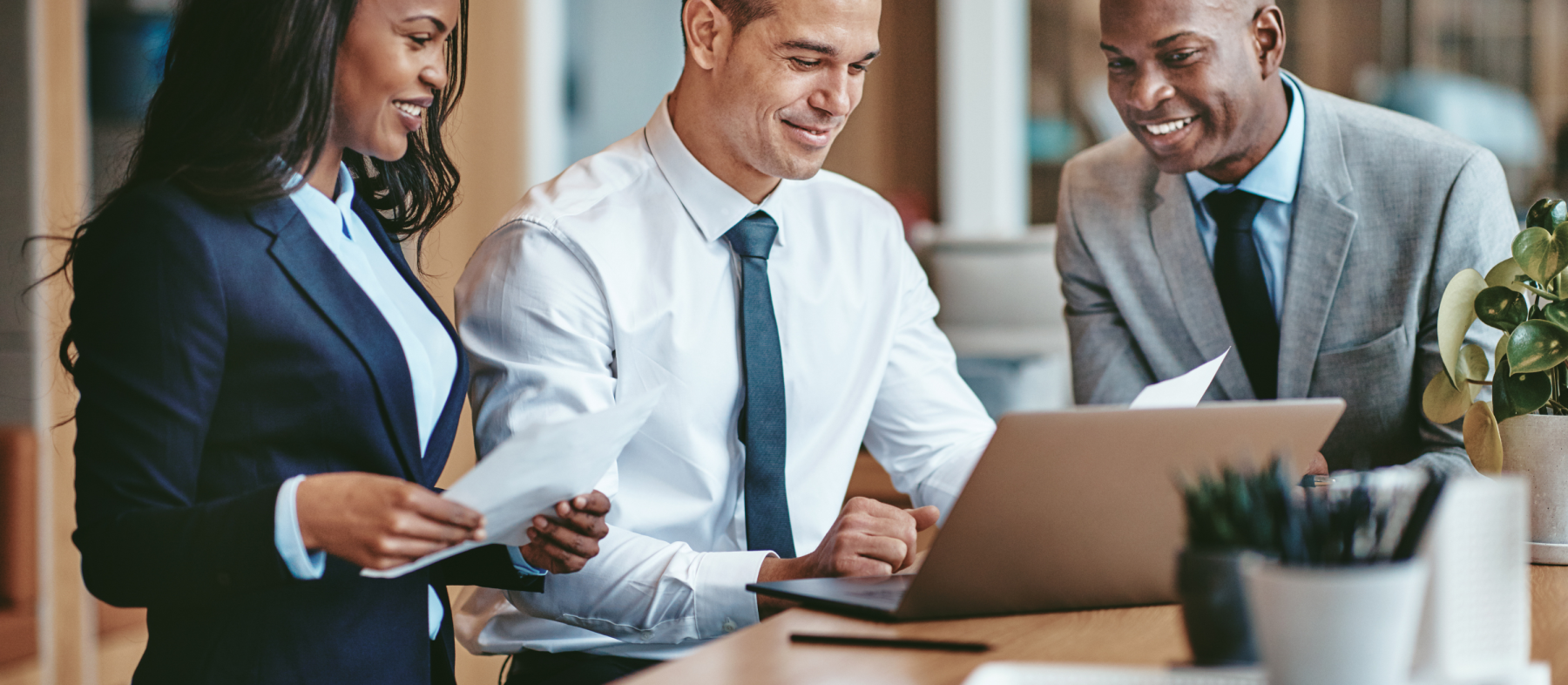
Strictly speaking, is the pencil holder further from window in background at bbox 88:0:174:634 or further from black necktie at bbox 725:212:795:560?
window in background at bbox 88:0:174:634

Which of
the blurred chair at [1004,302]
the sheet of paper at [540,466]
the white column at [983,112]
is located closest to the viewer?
the sheet of paper at [540,466]

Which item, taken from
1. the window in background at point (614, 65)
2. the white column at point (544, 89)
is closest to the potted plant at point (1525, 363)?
the white column at point (544, 89)

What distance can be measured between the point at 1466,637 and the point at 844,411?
42.0 inches

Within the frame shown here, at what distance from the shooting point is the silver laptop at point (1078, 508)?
92 centimetres

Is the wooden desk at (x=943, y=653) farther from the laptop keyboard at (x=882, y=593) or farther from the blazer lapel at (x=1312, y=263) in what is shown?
the blazer lapel at (x=1312, y=263)

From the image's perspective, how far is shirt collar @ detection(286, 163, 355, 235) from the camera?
3.84 feet

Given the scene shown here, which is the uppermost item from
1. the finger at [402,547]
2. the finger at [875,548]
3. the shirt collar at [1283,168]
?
the shirt collar at [1283,168]

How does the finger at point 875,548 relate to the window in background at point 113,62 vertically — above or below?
below

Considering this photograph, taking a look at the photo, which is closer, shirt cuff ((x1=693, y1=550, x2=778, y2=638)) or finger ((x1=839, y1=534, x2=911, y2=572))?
finger ((x1=839, y1=534, x2=911, y2=572))

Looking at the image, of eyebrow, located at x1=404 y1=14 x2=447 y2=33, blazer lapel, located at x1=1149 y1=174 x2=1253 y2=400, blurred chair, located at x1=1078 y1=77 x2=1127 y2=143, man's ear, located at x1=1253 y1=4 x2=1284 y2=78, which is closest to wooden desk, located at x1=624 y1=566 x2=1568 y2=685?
eyebrow, located at x1=404 y1=14 x2=447 y2=33

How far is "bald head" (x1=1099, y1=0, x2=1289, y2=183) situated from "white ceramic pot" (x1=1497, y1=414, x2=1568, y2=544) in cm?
64

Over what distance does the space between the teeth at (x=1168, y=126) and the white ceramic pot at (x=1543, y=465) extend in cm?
66

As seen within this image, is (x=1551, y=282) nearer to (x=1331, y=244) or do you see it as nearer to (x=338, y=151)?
(x=1331, y=244)

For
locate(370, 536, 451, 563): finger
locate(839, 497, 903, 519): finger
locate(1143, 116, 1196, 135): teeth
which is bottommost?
locate(839, 497, 903, 519): finger
